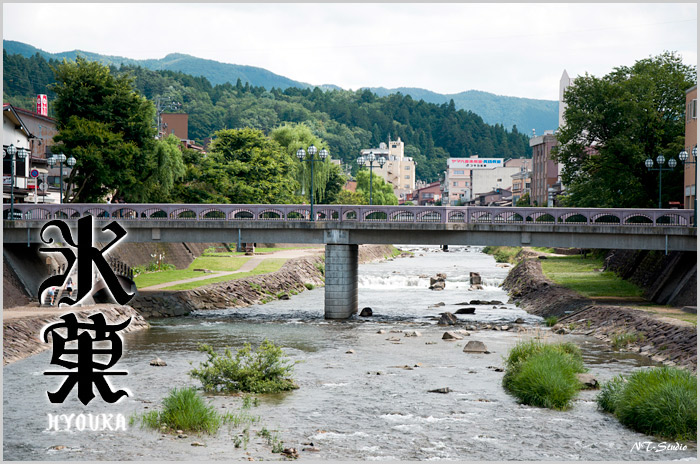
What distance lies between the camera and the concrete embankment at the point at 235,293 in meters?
51.3

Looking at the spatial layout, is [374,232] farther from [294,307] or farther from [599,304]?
[599,304]

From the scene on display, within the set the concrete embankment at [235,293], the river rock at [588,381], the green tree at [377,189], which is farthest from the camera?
the green tree at [377,189]

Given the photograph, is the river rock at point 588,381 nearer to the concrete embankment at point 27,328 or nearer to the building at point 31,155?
the concrete embankment at point 27,328

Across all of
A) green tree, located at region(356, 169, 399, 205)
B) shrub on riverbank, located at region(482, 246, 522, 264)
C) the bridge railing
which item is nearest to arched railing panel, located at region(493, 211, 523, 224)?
the bridge railing

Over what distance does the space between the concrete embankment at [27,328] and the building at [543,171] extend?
3464 inches

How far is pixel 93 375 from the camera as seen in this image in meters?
21.3

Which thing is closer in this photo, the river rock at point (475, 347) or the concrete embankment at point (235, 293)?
the river rock at point (475, 347)

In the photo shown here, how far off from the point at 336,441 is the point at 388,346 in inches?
670
